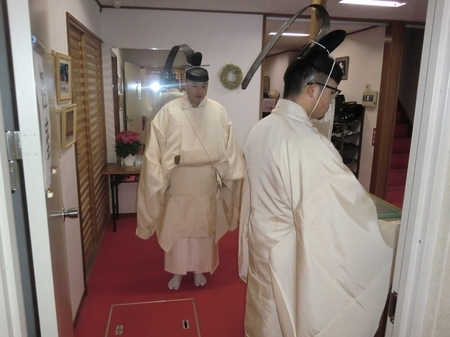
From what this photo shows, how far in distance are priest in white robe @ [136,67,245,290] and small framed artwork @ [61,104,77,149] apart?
0.50 m

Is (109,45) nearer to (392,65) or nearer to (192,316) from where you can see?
(192,316)

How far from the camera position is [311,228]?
3.64 ft

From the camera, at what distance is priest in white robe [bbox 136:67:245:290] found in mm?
2443

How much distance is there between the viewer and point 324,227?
1104 mm

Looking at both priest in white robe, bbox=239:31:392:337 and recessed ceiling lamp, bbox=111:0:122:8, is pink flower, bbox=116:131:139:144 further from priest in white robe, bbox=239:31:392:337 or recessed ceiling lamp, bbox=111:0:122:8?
priest in white robe, bbox=239:31:392:337

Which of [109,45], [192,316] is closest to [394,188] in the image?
[192,316]

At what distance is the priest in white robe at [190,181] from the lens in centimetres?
244

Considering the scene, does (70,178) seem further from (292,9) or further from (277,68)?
(277,68)

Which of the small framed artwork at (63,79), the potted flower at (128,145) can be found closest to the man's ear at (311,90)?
the small framed artwork at (63,79)

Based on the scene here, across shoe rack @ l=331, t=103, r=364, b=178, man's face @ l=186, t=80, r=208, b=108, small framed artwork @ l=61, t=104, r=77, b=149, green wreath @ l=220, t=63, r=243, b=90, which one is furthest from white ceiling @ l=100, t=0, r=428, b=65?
small framed artwork @ l=61, t=104, r=77, b=149

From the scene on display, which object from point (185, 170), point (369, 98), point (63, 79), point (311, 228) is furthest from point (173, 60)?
point (369, 98)

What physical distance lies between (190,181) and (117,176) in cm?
141

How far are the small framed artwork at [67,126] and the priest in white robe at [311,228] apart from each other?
1174mm

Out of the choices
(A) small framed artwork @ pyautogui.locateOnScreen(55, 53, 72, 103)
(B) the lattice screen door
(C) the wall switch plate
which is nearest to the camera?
(A) small framed artwork @ pyautogui.locateOnScreen(55, 53, 72, 103)
